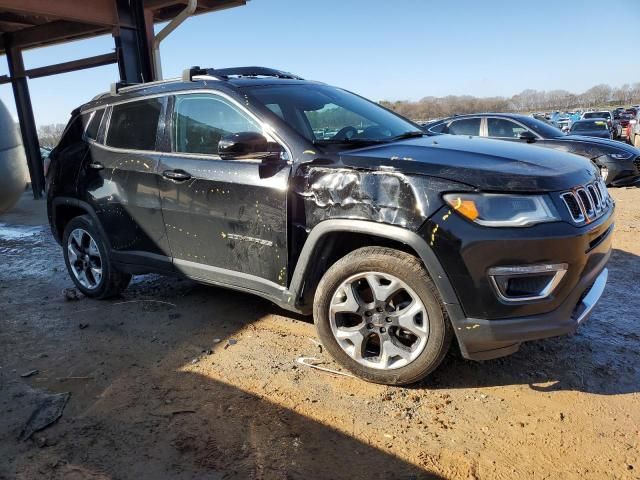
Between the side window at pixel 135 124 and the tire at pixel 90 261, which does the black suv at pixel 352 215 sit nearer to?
the side window at pixel 135 124

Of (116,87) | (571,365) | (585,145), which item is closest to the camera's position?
(571,365)

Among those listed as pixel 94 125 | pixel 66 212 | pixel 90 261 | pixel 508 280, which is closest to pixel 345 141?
pixel 508 280

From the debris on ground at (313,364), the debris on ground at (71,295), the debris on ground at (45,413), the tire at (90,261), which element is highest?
the tire at (90,261)

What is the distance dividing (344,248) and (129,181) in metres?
2.00

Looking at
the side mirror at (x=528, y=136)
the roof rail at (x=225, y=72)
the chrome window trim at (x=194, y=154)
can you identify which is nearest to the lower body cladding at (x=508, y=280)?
the chrome window trim at (x=194, y=154)

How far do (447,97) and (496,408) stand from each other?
213 ft

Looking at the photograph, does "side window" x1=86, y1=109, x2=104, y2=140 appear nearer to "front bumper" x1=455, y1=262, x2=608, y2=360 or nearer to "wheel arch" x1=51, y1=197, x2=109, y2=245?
"wheel arch" x1=51, y1=197, x2=109, y2=245

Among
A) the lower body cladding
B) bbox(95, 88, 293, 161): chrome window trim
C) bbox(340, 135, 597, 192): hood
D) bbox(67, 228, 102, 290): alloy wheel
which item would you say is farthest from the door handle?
the lower body cladding

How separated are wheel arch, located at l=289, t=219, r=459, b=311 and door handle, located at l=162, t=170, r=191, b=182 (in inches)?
44.7

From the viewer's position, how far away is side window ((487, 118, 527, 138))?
9078 mm

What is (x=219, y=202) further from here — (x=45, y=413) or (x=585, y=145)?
(x=585, y=145)

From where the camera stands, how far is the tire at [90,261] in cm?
452

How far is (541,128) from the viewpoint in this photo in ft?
29.6

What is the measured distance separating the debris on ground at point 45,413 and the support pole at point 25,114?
9862 mm
